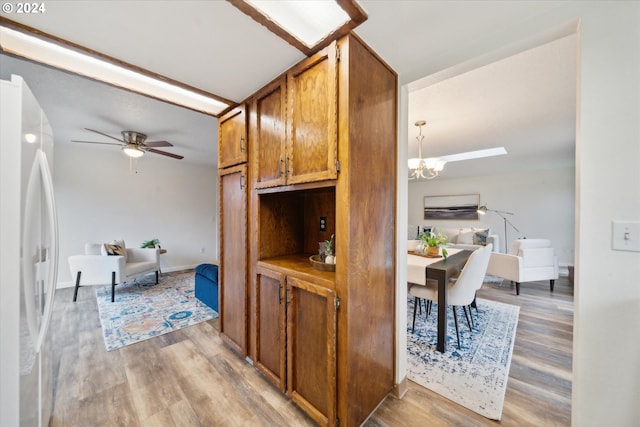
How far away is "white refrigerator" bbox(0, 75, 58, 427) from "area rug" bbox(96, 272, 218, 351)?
158 cm

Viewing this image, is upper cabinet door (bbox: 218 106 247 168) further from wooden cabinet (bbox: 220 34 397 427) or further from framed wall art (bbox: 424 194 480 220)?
framed wall art (bbox: 424 194 480 220)

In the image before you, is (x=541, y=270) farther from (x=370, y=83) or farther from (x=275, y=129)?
(x=275, y=129)

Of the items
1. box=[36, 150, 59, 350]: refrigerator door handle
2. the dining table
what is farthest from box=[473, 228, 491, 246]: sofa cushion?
box=[36, 150, 59, 350]: refrigerator door handle

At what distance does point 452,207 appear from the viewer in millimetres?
6617

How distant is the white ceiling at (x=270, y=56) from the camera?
3.66 ft

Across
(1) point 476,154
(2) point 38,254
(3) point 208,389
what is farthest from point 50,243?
(1) point 476,154

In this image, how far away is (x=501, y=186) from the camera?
19.5ft

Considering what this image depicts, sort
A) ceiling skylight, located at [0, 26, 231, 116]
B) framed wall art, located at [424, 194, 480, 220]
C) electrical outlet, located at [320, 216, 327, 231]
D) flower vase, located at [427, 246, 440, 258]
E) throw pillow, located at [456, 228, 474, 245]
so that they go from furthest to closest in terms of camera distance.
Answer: framed wall art, located at [424, 194, 480, 220]
throw pillow, located at [456, 228, 474, 245]
flower vase, located at [427, 246, 440, 258]
electrical outlet, located at [320, 216, 327, 231]
ceiling skylight, located at [0, 26, 231, 116]

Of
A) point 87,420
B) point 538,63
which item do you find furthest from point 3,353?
point 538,63

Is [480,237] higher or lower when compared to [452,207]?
lower

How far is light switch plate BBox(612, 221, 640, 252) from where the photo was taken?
907mm

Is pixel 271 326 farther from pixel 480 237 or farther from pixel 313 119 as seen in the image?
pixel 480 237

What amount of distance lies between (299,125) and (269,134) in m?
0.34

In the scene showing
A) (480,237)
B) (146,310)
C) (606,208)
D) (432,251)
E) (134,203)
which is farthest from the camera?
(480,237)
